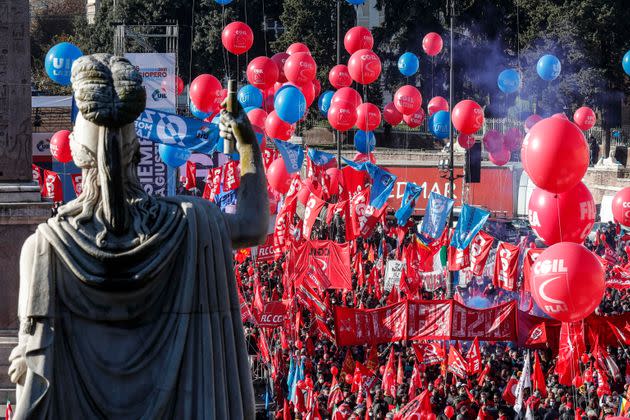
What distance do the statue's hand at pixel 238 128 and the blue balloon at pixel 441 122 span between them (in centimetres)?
2807

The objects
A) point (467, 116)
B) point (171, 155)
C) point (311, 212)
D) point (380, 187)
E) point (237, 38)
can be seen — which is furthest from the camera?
point (237, 38)

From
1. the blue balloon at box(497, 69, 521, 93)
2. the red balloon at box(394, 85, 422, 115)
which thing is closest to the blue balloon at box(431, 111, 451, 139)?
the red balloon at box(394, 85, 422, 115)

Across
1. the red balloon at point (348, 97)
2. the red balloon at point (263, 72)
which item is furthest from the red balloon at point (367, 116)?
the red balloon at point (263, 72)

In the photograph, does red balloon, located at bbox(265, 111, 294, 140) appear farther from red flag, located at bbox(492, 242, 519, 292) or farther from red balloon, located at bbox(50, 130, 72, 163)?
red flag, located at bbox(492, 242, 519, 292)

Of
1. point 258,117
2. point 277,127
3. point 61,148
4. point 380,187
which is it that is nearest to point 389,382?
point 380,187

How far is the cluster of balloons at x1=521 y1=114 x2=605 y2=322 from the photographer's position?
37.4 feet

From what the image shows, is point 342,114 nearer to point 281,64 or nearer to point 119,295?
point 281,64

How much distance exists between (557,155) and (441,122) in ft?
66.0

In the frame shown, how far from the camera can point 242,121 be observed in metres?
3.95

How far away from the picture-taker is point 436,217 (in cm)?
2144

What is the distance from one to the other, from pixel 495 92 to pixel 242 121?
4858cm

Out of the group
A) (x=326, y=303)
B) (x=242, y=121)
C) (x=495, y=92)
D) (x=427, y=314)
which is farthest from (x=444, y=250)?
(x=495, y=92)

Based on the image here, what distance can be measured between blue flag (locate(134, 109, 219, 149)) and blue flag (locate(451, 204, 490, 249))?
4373mm

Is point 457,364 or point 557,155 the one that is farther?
point 457,364
